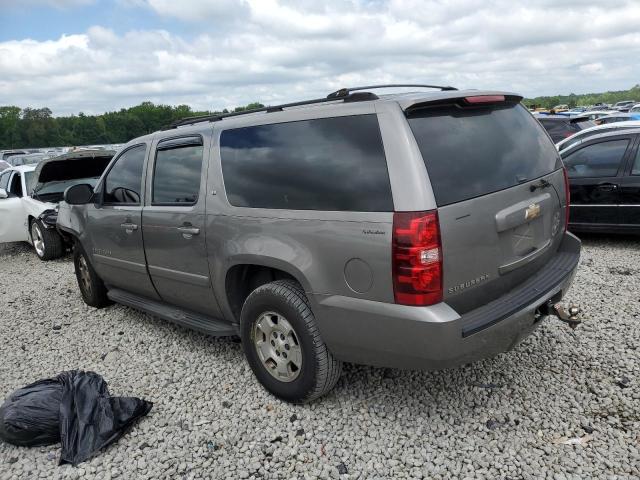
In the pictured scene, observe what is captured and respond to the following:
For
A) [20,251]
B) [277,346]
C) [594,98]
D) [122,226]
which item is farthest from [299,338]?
[594,98]

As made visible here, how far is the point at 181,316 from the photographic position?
4.05 m

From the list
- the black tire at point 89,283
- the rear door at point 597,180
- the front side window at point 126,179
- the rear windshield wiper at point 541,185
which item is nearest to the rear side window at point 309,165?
the rear windshield wiper at point 541,185

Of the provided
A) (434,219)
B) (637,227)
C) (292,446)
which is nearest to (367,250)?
(434,219)

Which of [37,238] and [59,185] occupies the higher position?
[59,185]

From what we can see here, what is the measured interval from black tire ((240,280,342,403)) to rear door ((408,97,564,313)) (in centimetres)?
86

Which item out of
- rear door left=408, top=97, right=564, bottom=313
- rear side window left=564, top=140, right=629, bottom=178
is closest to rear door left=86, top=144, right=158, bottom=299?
rear door left=408, top=97, right=564, bottom=313

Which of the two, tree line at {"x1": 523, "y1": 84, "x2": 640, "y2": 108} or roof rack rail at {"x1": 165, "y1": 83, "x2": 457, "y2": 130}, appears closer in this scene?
roof rack rail at {"x1": 165, "y1": 83, "x2": 457, "y2": 130}

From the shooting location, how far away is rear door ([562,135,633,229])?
6.61 metres

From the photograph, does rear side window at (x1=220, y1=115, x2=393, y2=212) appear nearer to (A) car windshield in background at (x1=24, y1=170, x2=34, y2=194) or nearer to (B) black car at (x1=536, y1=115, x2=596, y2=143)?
(A) car windshield in background at (x1=24, y1=170, x2=34, y2=194)

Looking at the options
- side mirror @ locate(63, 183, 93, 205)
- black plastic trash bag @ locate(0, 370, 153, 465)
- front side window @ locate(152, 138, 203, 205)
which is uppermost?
Answer: front side window @ locate(152, 138, 203, 205)

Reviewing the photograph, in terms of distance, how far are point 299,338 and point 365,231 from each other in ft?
2.82

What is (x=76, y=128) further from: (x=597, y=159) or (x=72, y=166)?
(x=597, y=159)

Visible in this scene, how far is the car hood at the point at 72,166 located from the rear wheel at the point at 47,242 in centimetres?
81

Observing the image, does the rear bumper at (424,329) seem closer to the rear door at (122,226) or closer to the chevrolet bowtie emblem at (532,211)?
the chevrolet bowtie emblem at (532,211)
